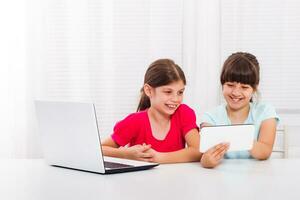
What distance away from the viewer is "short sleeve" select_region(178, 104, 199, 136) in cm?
223

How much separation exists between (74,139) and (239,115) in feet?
3.24

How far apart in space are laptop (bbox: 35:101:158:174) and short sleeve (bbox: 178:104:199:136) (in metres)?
0.49

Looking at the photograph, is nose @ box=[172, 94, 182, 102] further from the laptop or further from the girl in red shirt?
the laptop

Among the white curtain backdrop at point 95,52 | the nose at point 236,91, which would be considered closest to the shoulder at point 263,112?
the nose at point 236,91

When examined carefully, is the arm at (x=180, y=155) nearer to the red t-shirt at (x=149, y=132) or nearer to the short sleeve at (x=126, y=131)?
the red t-shirt at (x=149, y=132)

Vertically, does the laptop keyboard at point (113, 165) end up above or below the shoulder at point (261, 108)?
below

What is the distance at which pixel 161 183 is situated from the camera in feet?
4.80

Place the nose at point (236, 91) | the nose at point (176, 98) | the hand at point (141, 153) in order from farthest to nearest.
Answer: the nose at point (236, 91)
the nose at point (176, 98)
the hand at point (141, 153)

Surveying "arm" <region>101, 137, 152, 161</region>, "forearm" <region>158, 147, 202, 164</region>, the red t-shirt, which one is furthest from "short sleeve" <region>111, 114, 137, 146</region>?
"forearm" <region>158, 147, 202, 164</region>

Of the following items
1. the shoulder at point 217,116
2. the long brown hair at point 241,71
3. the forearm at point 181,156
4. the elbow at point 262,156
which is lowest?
→ the elbow at point 262,156

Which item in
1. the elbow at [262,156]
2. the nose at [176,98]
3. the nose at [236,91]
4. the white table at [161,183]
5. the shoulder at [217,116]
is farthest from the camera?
the shoulder at [217,116]

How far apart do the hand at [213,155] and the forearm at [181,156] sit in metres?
0.16

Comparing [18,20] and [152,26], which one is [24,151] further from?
[152,26]

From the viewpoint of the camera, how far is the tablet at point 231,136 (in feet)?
5.70
